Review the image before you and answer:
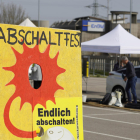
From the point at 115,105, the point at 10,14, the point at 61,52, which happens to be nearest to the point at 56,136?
the point at 61,52

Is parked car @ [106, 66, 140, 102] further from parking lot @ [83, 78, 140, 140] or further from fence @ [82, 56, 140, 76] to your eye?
fence @ [82, 56, 140, 76]

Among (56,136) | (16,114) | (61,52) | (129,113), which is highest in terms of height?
(61,52)

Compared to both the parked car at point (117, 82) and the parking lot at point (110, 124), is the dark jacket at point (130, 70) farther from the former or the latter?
the parking lot at point (110, 124)

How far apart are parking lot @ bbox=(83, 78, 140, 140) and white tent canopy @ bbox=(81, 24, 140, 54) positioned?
334cm

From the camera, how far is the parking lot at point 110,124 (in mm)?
7582

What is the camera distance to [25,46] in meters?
4.00

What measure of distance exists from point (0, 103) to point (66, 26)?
53.0 m

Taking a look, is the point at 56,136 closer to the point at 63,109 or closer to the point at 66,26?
the point at 63,109

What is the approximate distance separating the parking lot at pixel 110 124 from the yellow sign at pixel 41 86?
10.7 ft

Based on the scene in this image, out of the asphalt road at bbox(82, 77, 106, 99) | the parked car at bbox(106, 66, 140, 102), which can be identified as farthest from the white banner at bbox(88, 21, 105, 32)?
the parked car at bbox(106, 66, 140, 102)

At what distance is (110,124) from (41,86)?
527 centimetres

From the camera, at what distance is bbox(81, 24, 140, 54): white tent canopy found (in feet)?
46.3

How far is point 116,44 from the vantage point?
1438 centimetres

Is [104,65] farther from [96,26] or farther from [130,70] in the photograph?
[96,26]
